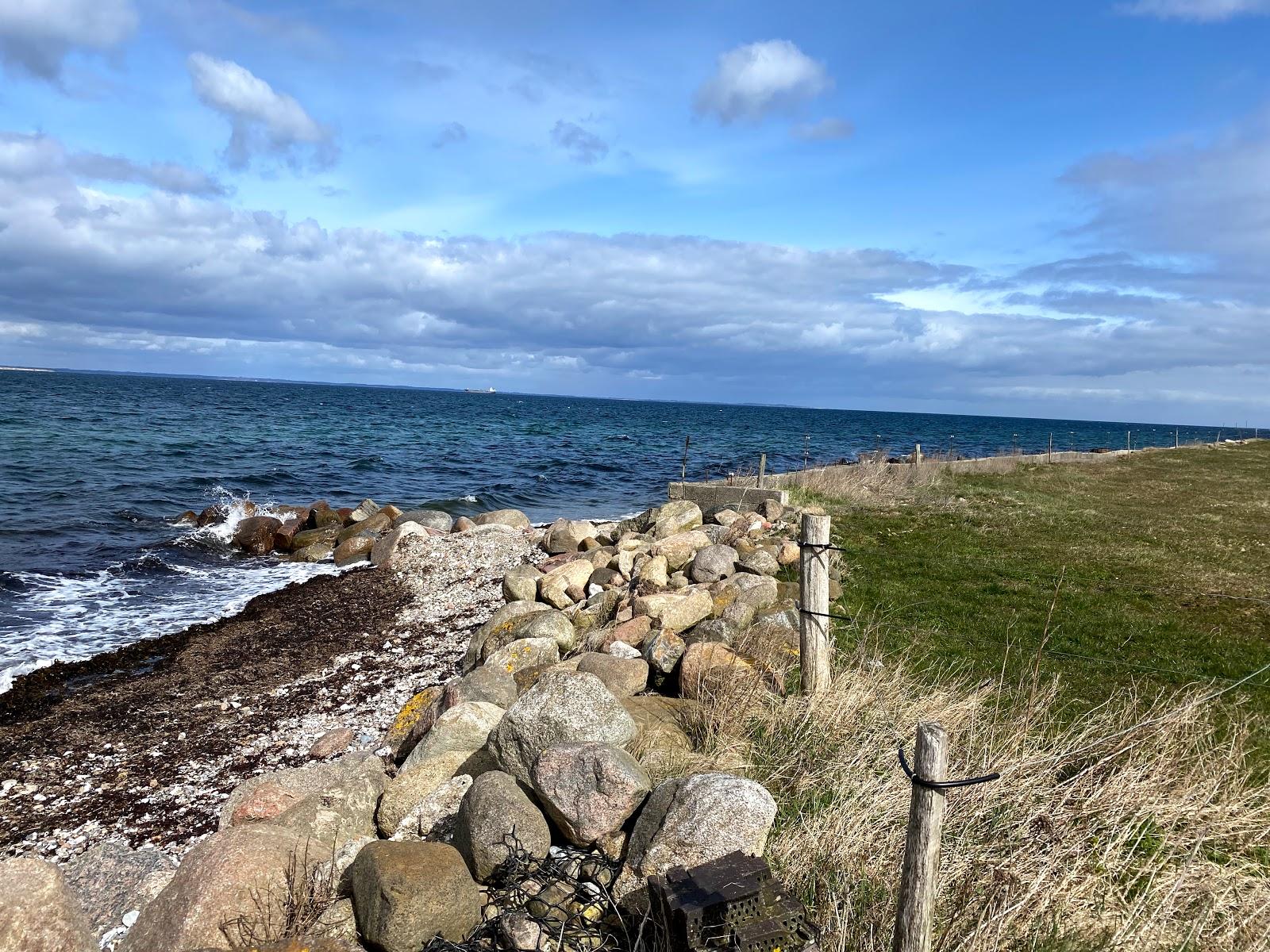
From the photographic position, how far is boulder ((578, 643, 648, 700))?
7396 mm

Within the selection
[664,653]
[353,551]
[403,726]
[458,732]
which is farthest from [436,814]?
[353,551]

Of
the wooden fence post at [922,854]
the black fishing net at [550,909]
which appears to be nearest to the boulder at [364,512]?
the black fishing net at [550,909]

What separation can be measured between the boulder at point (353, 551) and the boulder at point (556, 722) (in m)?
14.1

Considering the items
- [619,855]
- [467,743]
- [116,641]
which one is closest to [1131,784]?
[619,855]

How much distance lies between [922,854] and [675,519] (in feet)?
39.5

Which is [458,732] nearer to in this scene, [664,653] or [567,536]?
[664,653]

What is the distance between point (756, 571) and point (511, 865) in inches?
303

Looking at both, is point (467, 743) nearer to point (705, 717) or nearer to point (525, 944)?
point (705, 717)

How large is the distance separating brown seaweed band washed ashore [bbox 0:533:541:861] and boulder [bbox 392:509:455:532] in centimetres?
541

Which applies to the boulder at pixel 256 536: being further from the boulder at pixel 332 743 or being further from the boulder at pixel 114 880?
the boulder at pixel 114 880

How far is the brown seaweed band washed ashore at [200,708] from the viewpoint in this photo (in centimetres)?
754

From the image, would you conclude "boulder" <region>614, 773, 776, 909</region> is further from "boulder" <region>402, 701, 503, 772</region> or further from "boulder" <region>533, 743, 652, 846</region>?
"boulder" <region>402, 701, 503, 772</region>

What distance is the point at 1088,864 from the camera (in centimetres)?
427

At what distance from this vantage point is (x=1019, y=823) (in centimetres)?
446
